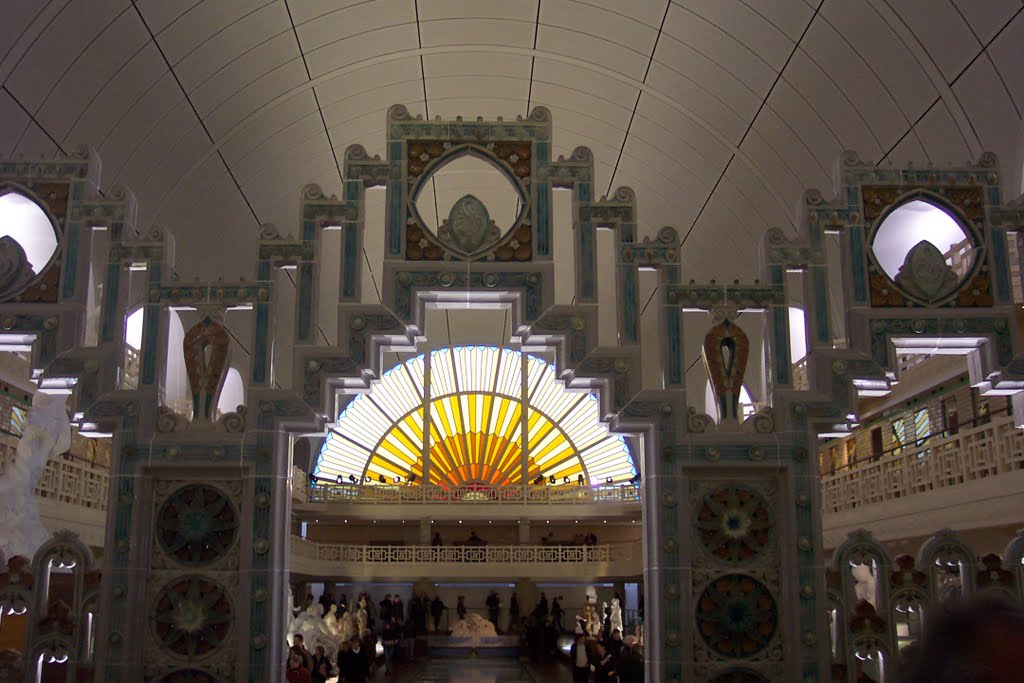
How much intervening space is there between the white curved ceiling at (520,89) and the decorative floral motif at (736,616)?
8549mm

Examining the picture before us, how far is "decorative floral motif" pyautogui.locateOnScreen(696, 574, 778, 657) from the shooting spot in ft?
32.4

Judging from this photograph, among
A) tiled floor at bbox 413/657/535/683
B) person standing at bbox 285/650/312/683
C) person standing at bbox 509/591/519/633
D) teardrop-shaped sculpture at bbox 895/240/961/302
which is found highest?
teardrop-shaped sculpture at bbox 895/240/961/302

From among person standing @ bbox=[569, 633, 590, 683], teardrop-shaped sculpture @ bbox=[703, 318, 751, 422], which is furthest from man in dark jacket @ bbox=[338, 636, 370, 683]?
teardrop-shaped sculpture @ bbox=[703, 318, 751, 422]

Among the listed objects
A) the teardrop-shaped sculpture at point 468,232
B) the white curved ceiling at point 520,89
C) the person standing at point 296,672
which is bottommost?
the person standing at point 296,672

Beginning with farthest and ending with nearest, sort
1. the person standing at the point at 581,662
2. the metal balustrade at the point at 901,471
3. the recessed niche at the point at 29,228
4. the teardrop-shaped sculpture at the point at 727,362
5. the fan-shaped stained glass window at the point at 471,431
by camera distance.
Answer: the fan-shaped stained glass window at the point at 471,431 < the person standing at the point at 581,662 < the metal balustrade at the point at 901,471 < the recessed niche at the point at 29,228 < the teardrop-shaped sculpture at the point at 727,362

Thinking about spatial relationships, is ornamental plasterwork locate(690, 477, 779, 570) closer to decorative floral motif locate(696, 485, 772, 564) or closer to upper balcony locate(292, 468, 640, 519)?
decorative floral motif locate(696, 485, 772, 564)

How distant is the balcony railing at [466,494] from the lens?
131ft

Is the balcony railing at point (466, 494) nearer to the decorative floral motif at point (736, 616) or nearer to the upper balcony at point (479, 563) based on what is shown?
the upper balcony at point (479, 563)

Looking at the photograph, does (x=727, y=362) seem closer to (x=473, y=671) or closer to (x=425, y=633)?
(x=473, y=671)

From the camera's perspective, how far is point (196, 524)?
1001 cm

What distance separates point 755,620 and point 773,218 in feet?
44.9

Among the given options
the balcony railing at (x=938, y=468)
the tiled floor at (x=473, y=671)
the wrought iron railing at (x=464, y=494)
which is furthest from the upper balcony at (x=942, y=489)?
the wrought iron railing at (x=464, y=494)

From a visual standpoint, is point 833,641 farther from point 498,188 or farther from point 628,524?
point 628,524

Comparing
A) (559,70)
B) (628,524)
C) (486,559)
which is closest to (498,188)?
(559,70)
